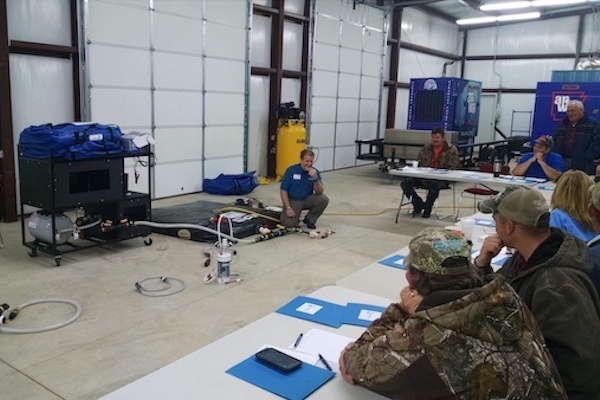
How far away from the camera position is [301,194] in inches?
261

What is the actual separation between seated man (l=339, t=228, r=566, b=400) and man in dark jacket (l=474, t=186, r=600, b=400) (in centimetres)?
20

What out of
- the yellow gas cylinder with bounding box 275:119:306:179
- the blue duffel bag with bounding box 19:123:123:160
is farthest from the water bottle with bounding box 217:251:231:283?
the yellow gas cylinder with bounding box 275:119:306:179

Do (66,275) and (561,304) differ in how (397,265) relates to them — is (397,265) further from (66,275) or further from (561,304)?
(66,275)

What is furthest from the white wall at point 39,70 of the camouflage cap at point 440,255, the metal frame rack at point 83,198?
the camouflage cap at point 440,255

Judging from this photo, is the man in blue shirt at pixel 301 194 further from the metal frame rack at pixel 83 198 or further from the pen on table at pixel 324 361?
the pen on table at pixel 324 361

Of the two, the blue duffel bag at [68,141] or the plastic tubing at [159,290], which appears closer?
the plastic tubing at [159,290]

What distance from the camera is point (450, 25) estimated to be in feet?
55.7

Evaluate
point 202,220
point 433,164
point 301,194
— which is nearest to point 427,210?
point 433,164

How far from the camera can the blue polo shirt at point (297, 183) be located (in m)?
6.55

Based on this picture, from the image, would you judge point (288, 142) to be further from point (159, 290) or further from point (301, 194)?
point (159, 290)

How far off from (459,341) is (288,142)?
365 inches

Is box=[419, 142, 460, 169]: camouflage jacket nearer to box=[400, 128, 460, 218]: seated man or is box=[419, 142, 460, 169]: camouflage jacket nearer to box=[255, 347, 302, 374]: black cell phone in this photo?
box=[400, 128, 460, 218]: seated man

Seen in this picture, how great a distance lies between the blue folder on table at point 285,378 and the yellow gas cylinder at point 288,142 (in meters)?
8.86

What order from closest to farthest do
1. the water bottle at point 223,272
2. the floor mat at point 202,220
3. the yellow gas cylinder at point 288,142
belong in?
the water bottle at point 223,272 → the floor mat at point 202,220 → the yellow gas cylinder at point 288,142
